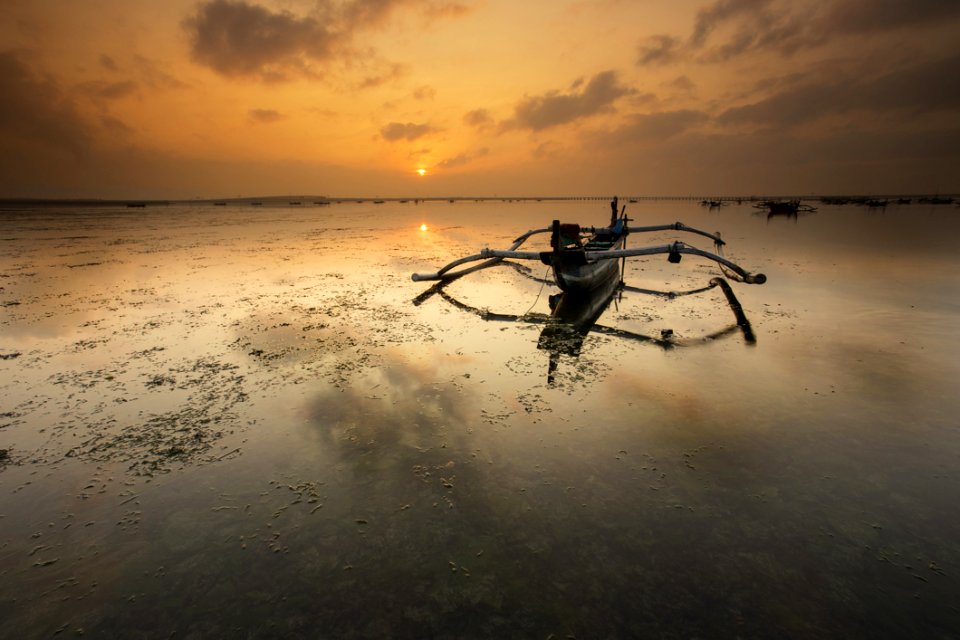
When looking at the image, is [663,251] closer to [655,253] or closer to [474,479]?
[655,253]

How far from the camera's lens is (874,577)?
4.39 m

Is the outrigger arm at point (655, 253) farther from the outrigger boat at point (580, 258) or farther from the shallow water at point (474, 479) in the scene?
the shallow water at point (474, 479)

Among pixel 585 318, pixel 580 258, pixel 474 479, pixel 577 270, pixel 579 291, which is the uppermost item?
pixel 580 258

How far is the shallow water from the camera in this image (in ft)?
13.5

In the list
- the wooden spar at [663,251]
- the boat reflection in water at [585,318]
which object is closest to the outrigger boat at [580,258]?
the wooden spar at [663,251]

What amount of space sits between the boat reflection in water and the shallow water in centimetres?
31

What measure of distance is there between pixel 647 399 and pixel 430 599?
6.08 meters

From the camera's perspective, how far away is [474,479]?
604 centimetres

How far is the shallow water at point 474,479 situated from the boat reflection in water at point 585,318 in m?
0.31

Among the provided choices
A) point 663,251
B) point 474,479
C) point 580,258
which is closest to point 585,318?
point 580,258

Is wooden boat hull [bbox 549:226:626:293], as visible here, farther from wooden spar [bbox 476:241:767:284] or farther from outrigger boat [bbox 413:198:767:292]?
wooden spar [bbox 476:241:767:284]

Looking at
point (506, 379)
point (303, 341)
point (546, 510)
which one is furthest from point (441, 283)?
point (546, 510)

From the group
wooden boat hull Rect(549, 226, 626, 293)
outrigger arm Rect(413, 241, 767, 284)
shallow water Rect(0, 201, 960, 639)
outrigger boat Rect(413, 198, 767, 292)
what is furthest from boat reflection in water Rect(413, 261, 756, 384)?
outrigger arm Rect(413, 241, 767, 284)

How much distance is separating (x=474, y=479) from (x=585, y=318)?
959 cm
